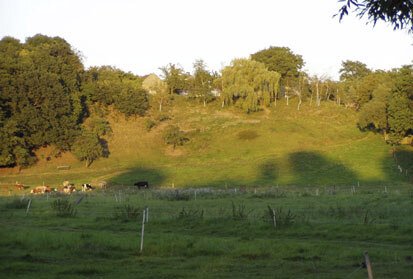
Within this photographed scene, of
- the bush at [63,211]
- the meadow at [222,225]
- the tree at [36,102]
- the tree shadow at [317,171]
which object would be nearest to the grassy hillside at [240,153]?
the tree shadow at [317,171]

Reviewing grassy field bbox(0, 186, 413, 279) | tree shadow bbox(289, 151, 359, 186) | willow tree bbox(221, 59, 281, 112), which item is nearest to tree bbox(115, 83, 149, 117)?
willow tree bbox(221, 59, 281, 112)

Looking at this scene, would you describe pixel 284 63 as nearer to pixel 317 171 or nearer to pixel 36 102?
pixel 317 171

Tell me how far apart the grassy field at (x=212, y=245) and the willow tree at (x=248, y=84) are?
214 feet

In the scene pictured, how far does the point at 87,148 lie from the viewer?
225 feet

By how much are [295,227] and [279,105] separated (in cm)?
7812

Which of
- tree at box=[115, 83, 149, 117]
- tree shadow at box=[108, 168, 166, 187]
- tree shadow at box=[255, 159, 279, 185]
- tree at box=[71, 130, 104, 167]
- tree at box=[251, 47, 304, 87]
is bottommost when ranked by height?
tree shadow at box=[108, 168, 166, 187]

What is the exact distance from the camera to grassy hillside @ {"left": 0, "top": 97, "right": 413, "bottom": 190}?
5809 cm

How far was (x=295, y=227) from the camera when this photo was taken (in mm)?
19531

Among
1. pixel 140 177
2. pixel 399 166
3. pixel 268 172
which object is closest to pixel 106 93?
pixel 140 177

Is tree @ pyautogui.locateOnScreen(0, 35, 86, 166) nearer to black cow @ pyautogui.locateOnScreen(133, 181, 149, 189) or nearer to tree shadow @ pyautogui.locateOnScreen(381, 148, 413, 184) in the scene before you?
black cow @ pyautogui.locateOnScreen(133, 181, 149, 189)

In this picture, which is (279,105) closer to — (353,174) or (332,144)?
(332,144)

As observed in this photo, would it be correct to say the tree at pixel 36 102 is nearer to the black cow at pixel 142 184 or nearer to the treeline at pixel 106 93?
the treeline at pixel 106 93

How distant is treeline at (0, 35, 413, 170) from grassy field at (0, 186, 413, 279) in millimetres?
45258

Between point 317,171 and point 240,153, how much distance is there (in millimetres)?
15496
